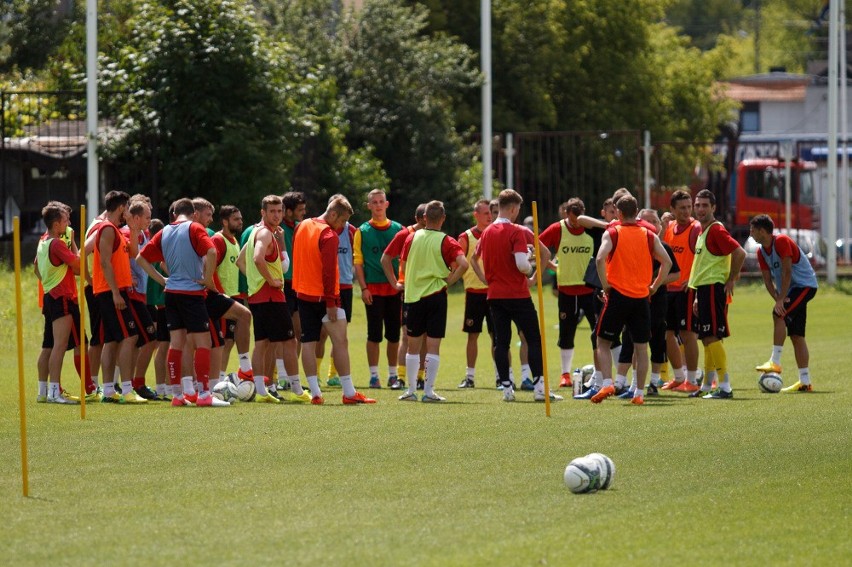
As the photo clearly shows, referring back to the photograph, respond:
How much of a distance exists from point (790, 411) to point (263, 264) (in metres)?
5.30

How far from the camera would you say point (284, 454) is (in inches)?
444

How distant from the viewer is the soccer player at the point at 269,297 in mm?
15047

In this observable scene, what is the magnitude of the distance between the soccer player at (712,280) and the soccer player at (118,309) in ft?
19.4

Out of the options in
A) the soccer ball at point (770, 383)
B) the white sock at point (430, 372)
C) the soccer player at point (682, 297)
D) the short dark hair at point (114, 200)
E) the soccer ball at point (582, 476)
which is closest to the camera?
the soccer ball at point (582, 476)

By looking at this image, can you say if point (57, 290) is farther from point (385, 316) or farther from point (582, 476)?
point (582, 476)

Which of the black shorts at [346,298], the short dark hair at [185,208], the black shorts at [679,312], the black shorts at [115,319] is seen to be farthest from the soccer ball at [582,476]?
the black shorts at [346,298]

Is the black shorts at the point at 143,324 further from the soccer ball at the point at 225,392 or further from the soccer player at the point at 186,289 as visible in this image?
the soccer ball at the point at 225,392

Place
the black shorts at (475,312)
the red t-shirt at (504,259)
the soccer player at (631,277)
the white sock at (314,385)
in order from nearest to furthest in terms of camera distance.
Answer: the soccer player at (631,277) → the red t-shirt at (504,259) → the white sock at (314,385) → the black shorts at (475,312)

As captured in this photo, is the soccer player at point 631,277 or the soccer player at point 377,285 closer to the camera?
the soccer player at point 631,277

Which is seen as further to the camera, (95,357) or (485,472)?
→ (95,357)

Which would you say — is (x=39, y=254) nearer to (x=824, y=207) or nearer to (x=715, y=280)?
(x=715, y=280)

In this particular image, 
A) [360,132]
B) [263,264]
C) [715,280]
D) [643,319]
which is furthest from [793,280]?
[360,132]

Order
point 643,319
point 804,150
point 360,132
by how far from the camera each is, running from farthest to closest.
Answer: point 804,150 → point 360,132 → point 643,319

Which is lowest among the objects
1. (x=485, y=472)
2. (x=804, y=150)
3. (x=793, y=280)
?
(x=485, y=472)
